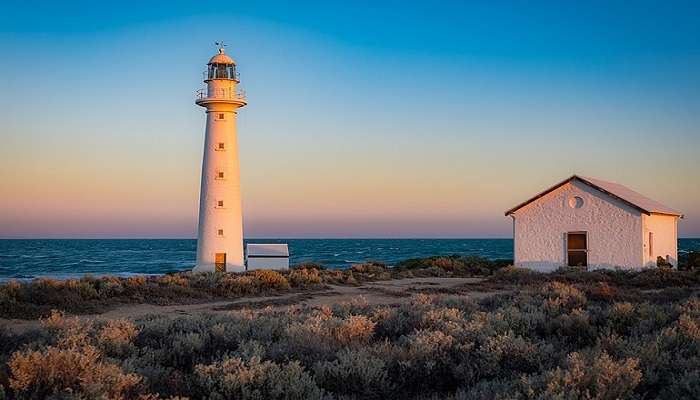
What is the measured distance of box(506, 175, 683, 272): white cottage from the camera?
2270 centimetres

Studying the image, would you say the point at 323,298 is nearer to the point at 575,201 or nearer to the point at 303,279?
the point at 303,279

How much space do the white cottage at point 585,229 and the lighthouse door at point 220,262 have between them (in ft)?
35.7

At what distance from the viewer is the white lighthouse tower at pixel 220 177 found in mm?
25266

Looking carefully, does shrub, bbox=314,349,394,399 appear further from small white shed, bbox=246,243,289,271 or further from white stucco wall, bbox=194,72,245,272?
small white shed, bbox=246,243,289,271

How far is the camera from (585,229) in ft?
76.7

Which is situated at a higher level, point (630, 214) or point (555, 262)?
point (630, 214)

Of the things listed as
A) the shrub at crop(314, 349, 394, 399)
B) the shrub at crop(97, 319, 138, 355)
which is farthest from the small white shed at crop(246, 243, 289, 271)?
the shrub at crop(314, 349, 394, 399)

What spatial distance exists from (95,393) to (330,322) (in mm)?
3897

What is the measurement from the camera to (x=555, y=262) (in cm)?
2377

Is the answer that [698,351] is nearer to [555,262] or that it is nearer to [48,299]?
[48,299]

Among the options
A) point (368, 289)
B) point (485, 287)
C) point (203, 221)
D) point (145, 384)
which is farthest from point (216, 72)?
point (145, 384)

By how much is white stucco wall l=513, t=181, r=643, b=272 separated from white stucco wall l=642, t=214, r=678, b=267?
61cm

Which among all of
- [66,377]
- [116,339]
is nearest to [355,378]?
[66,377]

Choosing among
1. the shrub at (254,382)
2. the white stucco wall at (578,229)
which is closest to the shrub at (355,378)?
the shrub at (254,382)
